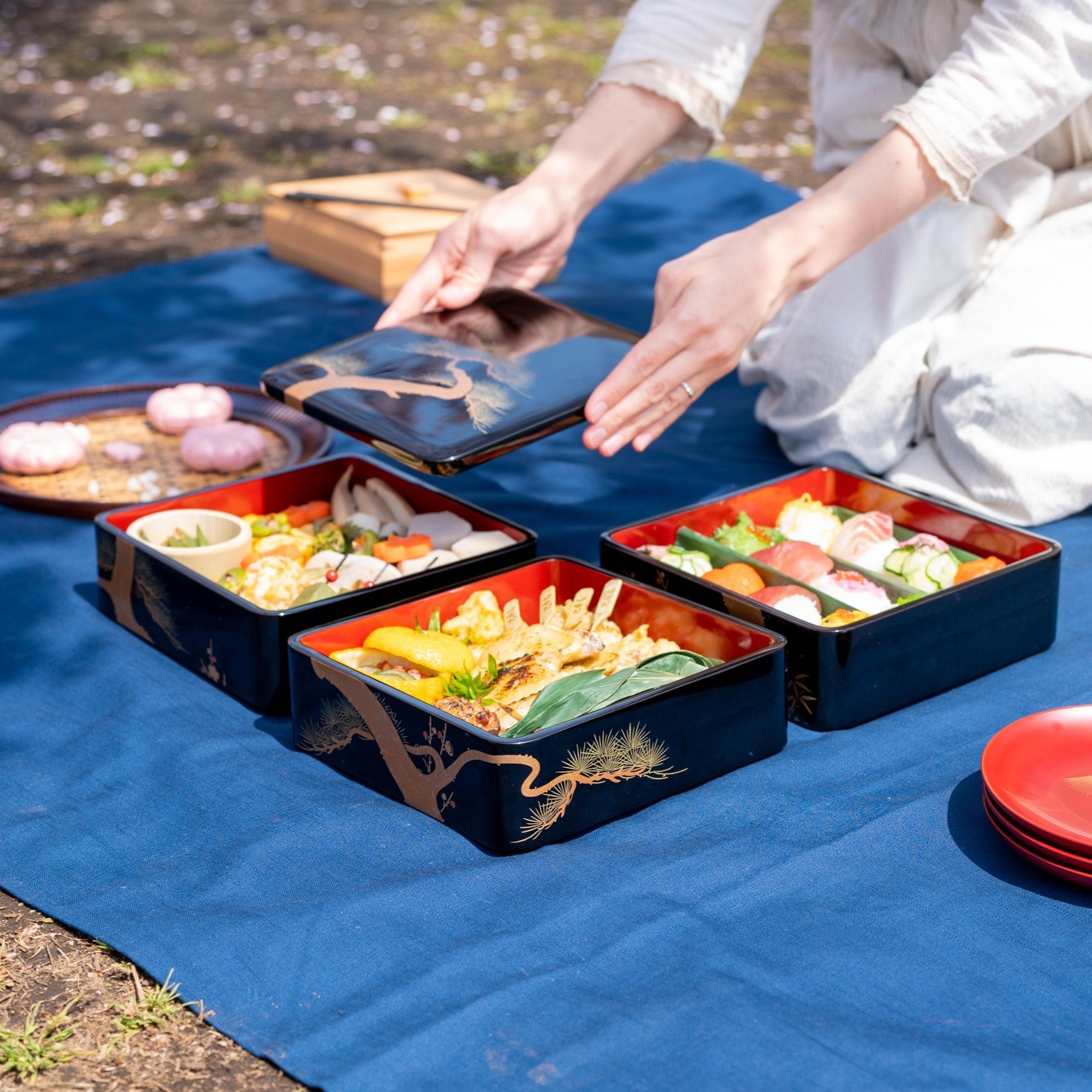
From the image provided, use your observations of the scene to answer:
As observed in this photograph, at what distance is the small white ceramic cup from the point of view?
187 cm

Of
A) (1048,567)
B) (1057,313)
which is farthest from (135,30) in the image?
(1048,567)

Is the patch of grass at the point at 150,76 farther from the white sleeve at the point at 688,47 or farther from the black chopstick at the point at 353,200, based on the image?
the white sleeve at the point at 688,47

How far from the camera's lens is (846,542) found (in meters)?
1.93

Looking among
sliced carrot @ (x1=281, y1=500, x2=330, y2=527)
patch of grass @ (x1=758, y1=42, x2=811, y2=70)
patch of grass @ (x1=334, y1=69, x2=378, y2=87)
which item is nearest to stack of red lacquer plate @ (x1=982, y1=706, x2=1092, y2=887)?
sliced carrot @ (x1=281, y1=500, x2=330, y2=527)

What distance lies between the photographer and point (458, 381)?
6.23 ft

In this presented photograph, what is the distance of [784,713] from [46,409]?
149cm

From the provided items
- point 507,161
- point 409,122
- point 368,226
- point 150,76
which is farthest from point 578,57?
point 368,226

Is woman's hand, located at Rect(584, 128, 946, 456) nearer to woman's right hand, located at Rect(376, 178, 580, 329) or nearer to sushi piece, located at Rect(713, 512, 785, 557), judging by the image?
sushi piece, located at Rect(713, 512, 785, 557)

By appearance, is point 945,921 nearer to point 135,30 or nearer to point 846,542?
point 846,542

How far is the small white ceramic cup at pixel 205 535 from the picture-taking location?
6.14ft

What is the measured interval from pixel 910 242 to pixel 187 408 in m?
1.22

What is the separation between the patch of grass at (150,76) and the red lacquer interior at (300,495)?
4.49 m

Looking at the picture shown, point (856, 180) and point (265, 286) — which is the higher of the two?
point (856, 180)

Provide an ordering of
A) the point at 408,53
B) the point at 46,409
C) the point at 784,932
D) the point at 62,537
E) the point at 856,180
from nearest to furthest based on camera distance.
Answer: the point at 784,932, the point at 856,180, the point at 62,537, the point at 46,409, the point at 408,53
